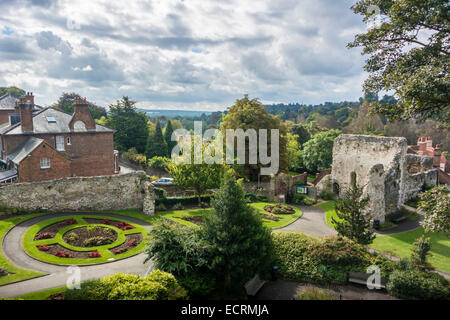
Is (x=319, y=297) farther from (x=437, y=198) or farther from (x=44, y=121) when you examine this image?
(x=44, y=121)

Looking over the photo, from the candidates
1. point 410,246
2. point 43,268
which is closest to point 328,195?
point 410,246

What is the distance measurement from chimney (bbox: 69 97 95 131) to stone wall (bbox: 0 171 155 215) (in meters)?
11.6

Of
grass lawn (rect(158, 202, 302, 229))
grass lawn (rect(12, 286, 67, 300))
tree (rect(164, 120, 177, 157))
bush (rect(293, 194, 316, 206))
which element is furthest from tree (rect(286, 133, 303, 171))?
grass lawn (rect(12, 286, 67, 300))

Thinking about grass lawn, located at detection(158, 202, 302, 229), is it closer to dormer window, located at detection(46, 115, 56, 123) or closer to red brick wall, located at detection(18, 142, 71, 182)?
red brick wall, located at detection(18, 142, 71, 182)

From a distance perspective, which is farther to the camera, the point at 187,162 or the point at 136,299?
the point at 187,162

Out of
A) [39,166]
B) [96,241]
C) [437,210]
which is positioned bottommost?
[96,241]

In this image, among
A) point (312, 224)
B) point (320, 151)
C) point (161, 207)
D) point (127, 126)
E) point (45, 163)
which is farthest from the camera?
point (127, 126)

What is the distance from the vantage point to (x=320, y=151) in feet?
155

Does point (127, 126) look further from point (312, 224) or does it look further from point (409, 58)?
point (409, 58)

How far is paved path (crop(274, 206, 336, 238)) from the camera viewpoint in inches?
966

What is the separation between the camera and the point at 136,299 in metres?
10.7

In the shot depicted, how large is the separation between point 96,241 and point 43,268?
395 centimetres
